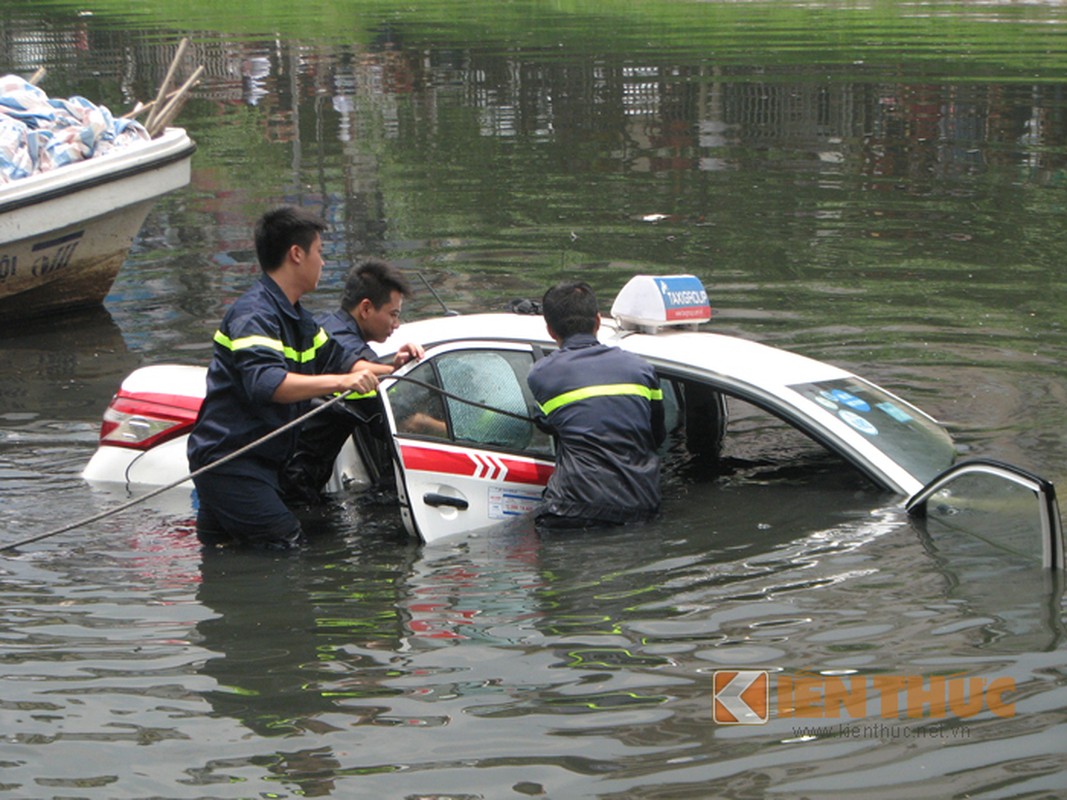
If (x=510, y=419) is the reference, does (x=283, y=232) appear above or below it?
above

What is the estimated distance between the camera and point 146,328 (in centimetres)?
1112

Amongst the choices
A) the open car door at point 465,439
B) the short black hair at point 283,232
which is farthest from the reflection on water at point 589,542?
the short black hair at point 283,232

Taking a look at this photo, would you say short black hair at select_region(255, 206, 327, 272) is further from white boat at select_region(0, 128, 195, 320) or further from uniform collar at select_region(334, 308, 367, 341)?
white boat at select_region(0, 128, 195, 320)

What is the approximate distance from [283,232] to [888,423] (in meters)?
2.86

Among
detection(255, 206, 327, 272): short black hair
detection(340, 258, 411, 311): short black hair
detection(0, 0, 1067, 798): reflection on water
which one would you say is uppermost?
detection(255, 206, 327, 272): short black hair

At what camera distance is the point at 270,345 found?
5.79 metres

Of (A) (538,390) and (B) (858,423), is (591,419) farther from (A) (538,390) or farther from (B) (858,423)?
(B) (858,423)

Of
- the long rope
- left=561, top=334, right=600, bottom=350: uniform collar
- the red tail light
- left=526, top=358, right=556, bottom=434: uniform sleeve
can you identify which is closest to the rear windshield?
left=561, top=334, right=600, bottom=350: uniform collar

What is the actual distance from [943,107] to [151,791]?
61.7 ft

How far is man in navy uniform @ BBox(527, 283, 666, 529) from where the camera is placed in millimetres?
6227

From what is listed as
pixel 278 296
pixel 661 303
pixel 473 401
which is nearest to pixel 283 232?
pixel 278 296

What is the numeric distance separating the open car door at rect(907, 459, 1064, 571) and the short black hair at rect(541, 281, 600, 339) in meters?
1.63

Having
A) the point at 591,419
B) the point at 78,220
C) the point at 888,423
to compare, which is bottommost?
the point at 888,423

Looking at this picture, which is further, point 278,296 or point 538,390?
point 538,390
